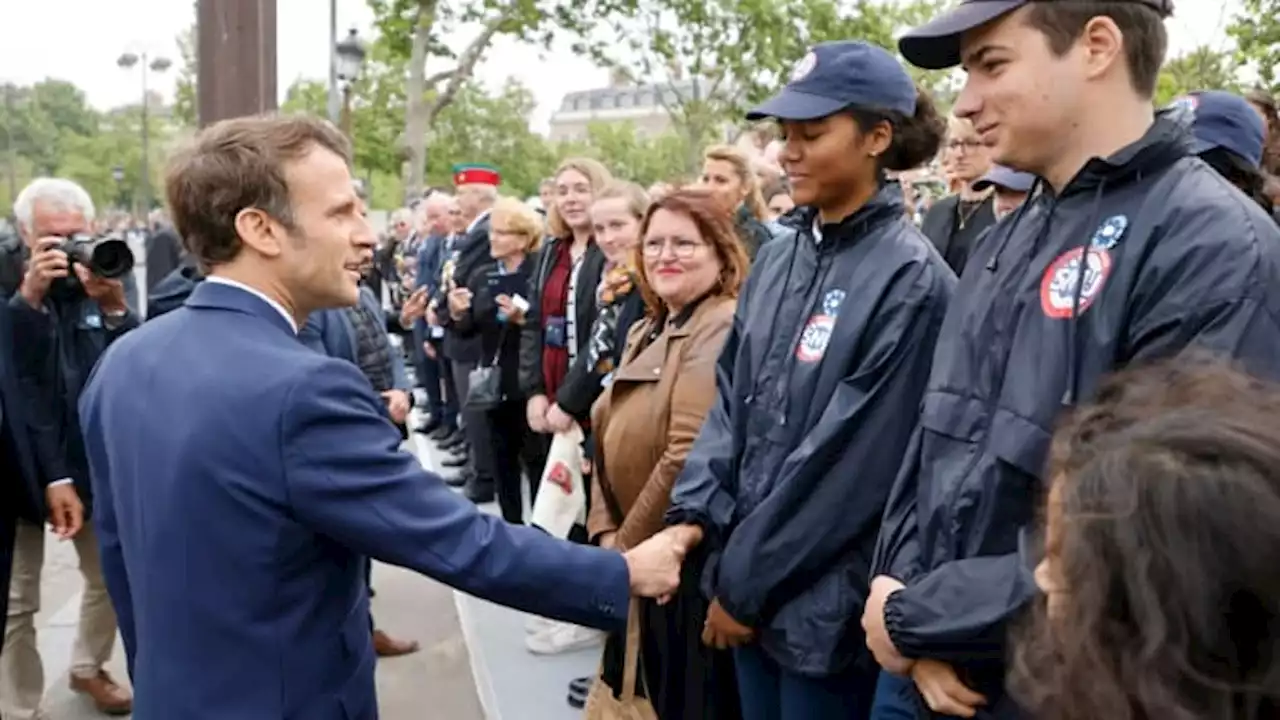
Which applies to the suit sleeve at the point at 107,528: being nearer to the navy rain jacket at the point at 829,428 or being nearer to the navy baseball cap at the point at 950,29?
the navy rain jacket at the point at 829,428

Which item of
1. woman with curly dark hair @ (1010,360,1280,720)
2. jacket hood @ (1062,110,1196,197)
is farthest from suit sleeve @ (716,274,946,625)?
woman with curly dark hair @ (1010,360,1280,720)

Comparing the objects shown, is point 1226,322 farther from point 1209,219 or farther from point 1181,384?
point 1181,384

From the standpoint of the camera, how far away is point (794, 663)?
8.37 feet

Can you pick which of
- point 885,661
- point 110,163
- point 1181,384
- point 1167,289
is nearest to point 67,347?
point 885,661

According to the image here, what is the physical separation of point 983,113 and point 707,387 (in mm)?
1539

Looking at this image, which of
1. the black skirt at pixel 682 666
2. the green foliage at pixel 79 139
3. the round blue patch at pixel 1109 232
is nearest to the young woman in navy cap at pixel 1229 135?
the round blue patch at pixel 1109 232

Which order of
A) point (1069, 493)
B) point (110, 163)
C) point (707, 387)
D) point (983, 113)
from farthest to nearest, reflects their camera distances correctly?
point (110, 163) < point (707, 387) < point (983, 113) < point (1069, 493)

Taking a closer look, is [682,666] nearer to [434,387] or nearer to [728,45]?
[434,387]

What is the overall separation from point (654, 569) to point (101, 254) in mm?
2775

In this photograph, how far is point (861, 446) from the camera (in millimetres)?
2477

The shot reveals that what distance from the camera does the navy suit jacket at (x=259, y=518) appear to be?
197 centimetres

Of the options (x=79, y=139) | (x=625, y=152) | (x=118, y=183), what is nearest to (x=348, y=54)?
(x=625, y=152)

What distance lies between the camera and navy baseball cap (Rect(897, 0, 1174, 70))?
194 cm

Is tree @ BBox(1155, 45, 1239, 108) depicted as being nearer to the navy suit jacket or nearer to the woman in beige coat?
the woman in beige coat
